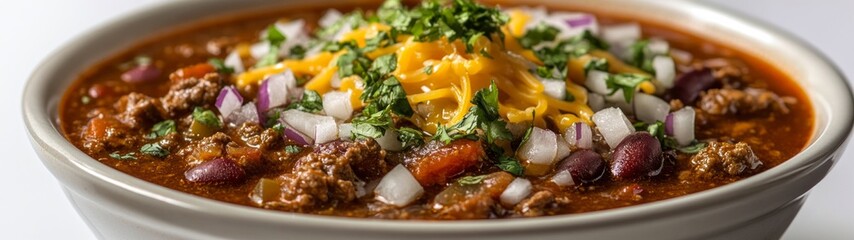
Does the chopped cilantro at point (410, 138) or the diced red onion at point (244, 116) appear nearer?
the chopped cilantro at point (410, 138)

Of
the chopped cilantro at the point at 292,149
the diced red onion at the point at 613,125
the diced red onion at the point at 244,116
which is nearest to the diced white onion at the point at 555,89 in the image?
the diced red onion at the point at 613,125

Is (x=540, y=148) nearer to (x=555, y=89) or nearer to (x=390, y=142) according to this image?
(x=555, y=89)

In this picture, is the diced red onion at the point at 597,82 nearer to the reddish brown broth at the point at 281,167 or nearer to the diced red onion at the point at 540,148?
the reddish brown broth at the point at 281,167

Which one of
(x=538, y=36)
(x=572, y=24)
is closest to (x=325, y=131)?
(x=538, y=36)

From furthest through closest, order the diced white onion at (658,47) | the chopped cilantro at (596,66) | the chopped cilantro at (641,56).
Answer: the diced white onion at (658,47)
the chopped cilantro at (641,56)
the chopped cilantro at (596,66)

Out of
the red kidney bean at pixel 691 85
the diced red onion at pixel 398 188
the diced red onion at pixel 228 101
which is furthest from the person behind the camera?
the red kidney bean at pixel 691 85

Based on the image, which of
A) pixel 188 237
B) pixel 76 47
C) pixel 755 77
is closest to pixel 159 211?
pixel 188 237
